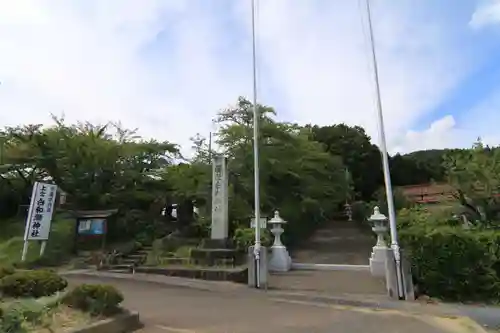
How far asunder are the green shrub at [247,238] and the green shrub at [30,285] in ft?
26.5

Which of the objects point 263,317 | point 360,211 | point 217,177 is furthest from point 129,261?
point 360,211

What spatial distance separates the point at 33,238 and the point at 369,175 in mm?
29614

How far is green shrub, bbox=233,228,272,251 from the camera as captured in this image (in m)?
13.4

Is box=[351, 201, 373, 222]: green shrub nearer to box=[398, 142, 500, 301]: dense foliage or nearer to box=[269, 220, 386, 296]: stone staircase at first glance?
box=[269, 220, 386, 296]: stone staircase

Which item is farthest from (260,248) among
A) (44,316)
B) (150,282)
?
(44,316)

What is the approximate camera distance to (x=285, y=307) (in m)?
7.79

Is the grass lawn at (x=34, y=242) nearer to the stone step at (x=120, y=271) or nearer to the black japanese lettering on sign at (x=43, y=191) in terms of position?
the black japanese lettering on sign at (x=43, y=191)

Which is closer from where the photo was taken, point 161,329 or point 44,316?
point 44,316

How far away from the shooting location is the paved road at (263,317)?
19.4 feet

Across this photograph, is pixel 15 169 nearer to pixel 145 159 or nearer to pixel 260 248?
pixel 145 159

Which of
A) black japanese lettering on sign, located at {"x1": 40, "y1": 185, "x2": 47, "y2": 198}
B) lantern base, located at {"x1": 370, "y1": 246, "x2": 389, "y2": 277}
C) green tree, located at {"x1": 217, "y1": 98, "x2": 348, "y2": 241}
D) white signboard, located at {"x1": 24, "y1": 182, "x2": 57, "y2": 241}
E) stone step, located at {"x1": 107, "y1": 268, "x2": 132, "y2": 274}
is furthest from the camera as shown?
green tree, located at {"x1": 217, "y1": 98, "x2": 348, "y2": 241}

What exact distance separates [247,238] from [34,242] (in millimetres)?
9656

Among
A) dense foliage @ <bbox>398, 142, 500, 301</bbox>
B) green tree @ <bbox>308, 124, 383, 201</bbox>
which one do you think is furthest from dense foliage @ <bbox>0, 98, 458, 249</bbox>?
green tree @ <bbox>308, 124, 383, 201</bbox>

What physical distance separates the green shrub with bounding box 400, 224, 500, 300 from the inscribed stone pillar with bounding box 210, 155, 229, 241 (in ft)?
24.6
